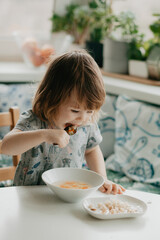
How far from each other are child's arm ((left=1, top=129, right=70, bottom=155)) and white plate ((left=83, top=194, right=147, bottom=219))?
0.57 ft

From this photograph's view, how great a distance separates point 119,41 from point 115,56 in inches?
3.9

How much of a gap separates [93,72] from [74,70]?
0.06 metres

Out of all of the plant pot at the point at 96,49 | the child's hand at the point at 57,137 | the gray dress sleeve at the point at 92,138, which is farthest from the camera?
the plant pot at the point at 96,49

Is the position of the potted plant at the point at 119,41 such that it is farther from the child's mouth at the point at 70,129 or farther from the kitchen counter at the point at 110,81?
the child's mouth at the point at 70,129

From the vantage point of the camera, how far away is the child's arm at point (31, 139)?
3.27ft

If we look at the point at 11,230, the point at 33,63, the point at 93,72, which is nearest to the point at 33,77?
the point at 33,63

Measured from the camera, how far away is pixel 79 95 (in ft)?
3.62

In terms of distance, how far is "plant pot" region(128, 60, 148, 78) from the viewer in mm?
2205

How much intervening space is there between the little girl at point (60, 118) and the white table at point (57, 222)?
0.15m

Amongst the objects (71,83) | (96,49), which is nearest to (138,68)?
(96,49)

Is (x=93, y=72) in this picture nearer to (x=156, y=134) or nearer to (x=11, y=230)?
(x=11, y=230)

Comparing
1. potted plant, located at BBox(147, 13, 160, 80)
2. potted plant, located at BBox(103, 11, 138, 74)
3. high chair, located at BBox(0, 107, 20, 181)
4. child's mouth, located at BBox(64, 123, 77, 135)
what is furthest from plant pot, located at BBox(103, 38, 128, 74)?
child's mouth, located at BBox(64, 123, 77, 135)

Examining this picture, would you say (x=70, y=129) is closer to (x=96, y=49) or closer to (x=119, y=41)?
(x=119, y=41)

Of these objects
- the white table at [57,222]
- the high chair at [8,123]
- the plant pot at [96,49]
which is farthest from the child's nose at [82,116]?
the plant pot at [96,49]
